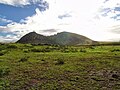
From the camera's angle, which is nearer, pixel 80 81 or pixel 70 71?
pixel 80 81

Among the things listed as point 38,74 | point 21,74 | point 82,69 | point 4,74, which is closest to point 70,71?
point 82,69

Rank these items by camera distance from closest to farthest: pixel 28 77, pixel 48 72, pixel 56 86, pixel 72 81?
1. pixel 56 86
2. pixel 72 81
3. pixel 28 77
4. pixel 48 72

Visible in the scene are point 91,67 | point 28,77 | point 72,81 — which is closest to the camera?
point 72,81

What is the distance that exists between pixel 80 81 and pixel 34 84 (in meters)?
4.07

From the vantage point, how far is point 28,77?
24.4m

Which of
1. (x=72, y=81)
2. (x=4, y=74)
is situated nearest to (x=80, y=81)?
(x=72, y=81)

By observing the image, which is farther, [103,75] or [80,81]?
[103,75]

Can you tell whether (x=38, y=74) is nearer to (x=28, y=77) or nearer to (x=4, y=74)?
(x=28, y=77)

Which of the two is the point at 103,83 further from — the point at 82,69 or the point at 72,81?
the point at 82,69

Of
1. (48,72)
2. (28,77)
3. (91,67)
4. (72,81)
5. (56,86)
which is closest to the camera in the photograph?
(56,86)

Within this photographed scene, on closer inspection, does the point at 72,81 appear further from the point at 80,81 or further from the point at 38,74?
the point at 38,74

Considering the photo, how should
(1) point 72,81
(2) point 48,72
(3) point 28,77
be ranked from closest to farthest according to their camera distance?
(1) point 72,81 → (3) point 28,77 → (2) point 48,72

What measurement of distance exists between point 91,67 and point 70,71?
313cm

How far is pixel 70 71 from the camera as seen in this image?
26.4 meters
